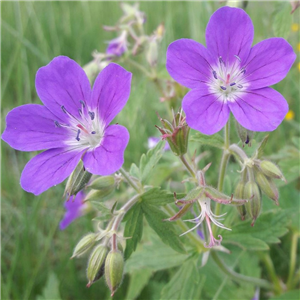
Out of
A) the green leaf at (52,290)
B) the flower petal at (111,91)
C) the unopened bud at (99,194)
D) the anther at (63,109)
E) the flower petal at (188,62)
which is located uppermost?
the flower petal at (188,62)

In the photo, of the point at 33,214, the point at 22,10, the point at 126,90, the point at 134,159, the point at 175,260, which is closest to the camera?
the point at 126,90

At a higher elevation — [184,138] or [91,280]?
[184,138]

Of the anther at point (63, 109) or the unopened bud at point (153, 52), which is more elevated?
the unopened bud at point (153, 52)

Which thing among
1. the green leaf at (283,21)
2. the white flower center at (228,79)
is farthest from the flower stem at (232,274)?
the green leaf at (283,21)

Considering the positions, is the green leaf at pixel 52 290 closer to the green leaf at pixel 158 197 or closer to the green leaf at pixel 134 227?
the green leaf at pixel 134 227

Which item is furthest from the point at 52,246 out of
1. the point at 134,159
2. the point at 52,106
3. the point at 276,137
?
the point at 276,137

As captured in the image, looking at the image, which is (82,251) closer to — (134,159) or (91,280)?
(91,280)
